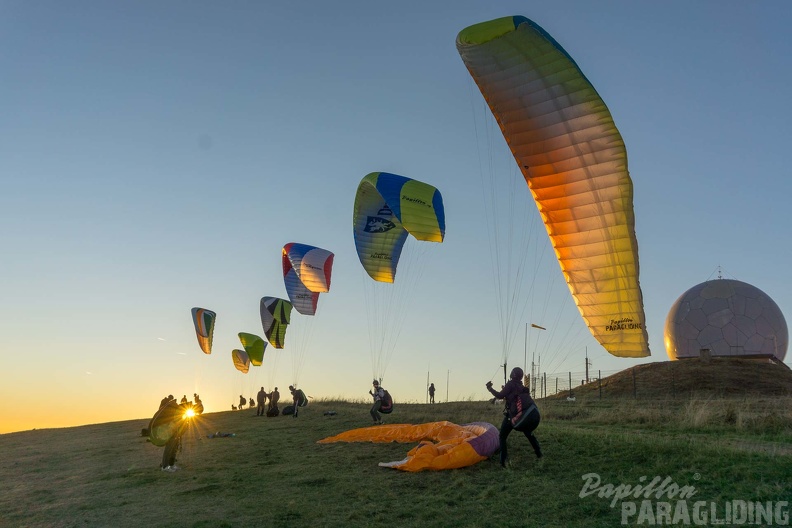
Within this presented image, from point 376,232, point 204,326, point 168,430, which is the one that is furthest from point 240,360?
point 168,430

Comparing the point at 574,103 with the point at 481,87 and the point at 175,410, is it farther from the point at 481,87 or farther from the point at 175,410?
the point at 175,410

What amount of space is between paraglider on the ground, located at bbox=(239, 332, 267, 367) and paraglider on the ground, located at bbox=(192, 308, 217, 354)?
2.68 metres

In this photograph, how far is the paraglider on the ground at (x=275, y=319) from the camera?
145 ft

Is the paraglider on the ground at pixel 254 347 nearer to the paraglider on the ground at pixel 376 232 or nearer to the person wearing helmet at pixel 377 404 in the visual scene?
the paraglider on the ground at pixel 376 232

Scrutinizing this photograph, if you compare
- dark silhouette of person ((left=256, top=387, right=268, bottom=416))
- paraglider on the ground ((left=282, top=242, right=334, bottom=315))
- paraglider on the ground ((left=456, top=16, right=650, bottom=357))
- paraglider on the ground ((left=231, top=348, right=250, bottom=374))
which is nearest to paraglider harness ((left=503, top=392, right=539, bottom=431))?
paraglider on the ground ((left=456, top=16, right=650, bottom=357))

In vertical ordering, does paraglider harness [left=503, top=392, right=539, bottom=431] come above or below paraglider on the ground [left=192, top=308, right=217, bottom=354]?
below

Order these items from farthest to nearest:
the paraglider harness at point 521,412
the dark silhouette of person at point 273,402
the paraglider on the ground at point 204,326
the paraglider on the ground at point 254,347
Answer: the paraglider on the ground at point 204,326
the paraglider on the ground at point 254,347
the dark silhouette of person at point 273,402
the paraglider harness at point 521,412

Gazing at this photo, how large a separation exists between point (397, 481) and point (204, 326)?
40.4m

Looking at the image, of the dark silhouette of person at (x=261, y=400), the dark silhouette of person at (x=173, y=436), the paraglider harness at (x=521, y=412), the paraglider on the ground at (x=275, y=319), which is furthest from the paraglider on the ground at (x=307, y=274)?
the paraglider harness at (x=521, y=412)

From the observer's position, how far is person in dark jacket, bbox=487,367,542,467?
11.9 metres

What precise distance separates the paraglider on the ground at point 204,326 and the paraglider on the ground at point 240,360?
5.16 meters

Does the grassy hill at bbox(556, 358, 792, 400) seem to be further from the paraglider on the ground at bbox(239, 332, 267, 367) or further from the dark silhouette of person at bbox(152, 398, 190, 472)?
the paraglider on the ground at bbox(239, 332, 267, 367)

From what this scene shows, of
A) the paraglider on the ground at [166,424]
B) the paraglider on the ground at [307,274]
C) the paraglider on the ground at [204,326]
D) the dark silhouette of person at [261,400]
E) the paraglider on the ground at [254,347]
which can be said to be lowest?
the dark silhouette of person at [261,400]

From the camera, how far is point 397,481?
11984 millimetres
